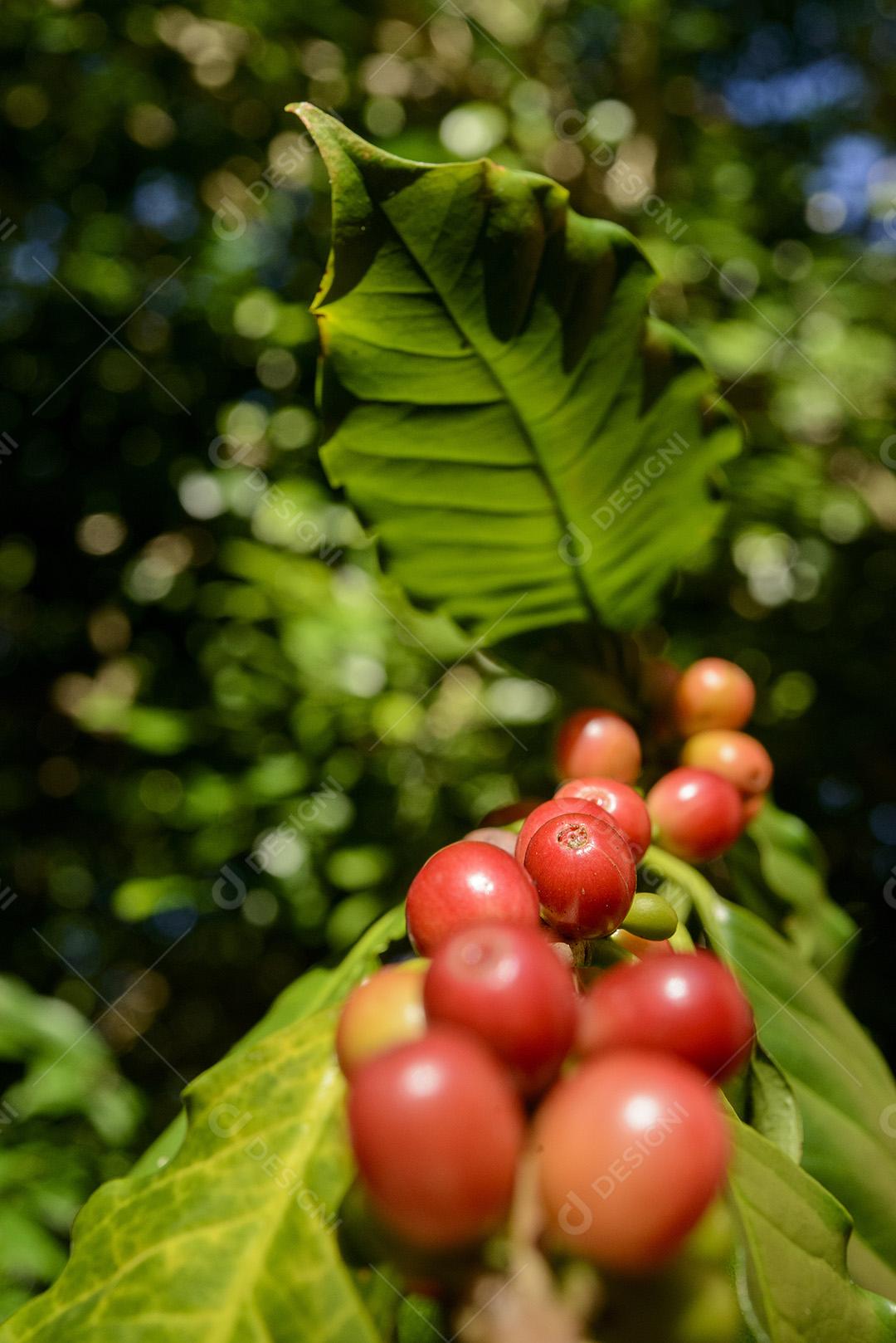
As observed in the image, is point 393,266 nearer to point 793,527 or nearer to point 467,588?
point 467,588

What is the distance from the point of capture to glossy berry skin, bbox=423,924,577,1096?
495 millimetres

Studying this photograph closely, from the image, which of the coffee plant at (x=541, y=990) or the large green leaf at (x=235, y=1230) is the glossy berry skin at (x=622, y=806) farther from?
the large green leaf at (x=235, y=1230)

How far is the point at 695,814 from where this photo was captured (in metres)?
1.02

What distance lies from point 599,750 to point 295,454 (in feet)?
4.25

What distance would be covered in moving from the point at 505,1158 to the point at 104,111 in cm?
241

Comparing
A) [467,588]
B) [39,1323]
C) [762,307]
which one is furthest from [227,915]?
[762,307]

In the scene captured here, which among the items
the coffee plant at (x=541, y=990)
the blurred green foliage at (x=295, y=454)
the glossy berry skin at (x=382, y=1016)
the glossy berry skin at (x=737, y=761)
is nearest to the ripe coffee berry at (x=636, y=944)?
the coffee plant at (x=541, y=990)

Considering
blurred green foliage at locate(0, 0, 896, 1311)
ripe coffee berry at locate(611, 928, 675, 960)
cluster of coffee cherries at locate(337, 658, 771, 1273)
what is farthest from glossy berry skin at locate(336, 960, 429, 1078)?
blurred green foliage at locate(0, 0, 896, 1311)

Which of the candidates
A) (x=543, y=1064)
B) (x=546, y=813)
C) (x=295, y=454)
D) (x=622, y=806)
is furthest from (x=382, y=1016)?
(x=295, y=454)

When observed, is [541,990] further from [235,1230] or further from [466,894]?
[235,1230]

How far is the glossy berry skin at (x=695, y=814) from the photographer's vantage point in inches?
40.1

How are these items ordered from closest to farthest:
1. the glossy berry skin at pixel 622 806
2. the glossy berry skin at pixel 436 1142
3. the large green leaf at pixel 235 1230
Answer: the glossy berry skin at pixel 436 1142, the large green leaf at pixel 235 1230, the glossy berry skin at pixel 622 806

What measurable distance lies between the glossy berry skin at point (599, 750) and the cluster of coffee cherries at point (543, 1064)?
1.14ft

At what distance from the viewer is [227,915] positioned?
192 cm
